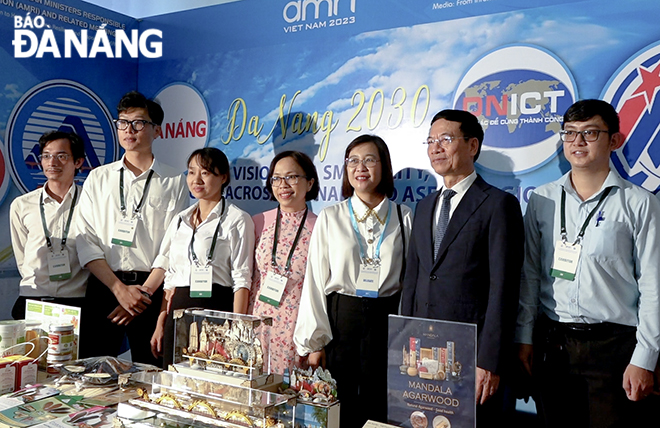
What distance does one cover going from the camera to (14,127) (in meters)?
4.09

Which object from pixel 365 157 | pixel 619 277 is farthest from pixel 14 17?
pixel 619 277

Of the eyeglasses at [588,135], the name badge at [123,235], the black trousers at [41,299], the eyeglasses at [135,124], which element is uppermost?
the eyeglasses at [135,124]

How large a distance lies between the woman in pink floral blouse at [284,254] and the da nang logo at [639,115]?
5.42 feet

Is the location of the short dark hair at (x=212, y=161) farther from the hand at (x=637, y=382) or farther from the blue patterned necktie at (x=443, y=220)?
the hand at (x=637, y=382)

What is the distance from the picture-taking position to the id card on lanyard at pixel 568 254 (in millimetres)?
2486

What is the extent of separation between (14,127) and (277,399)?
10.8ft

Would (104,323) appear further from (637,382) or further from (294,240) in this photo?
(637,382)

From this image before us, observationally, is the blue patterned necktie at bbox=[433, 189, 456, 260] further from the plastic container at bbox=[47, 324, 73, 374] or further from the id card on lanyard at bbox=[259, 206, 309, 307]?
the plastic container at bbox=[47, 324, 73, 374]

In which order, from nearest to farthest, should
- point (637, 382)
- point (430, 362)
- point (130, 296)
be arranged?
point (430, 362) < point (637, 382) < point (130, 296)

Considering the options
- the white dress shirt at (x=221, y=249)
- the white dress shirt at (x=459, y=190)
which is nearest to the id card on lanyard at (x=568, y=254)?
the white dress shirt at (x=459, y=190)

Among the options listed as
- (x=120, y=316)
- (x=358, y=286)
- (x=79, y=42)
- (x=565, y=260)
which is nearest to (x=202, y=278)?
(x=120, y=316)

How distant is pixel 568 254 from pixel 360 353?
104 cm

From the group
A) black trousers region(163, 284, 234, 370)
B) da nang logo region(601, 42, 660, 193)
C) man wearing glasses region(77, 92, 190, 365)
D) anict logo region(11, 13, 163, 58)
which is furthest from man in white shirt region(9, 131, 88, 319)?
da nang logo region(601, 42, 660, 193)

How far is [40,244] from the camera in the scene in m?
3.45
